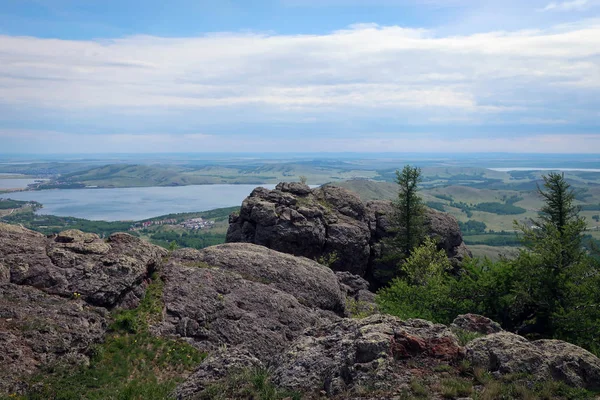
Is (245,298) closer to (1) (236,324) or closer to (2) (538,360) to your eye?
(1) (236,324)

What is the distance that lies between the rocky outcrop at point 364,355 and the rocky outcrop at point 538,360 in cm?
106

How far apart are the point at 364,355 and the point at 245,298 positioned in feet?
54.3

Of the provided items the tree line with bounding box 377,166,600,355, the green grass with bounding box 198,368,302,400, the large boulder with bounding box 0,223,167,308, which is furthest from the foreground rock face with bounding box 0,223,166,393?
the tree line with bounding box 377,166,600,355

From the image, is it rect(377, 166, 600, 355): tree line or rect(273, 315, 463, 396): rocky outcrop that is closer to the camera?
rect(273, 315, 463, 396): rocky outcrop

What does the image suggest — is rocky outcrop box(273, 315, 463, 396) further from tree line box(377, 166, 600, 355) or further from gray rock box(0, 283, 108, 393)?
tree line box(377, 166, 600, 355)

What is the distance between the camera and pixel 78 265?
91.2 feet

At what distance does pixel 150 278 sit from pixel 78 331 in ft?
28.2

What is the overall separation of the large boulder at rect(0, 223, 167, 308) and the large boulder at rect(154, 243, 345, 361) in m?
2.79

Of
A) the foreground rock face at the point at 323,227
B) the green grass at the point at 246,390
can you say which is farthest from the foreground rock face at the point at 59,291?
the foreground rock face at the point at 323,227

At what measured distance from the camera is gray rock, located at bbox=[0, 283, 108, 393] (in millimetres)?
19547

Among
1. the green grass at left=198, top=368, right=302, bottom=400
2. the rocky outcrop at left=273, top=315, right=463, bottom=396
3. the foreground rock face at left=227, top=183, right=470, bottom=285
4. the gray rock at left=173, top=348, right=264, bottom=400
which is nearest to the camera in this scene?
the green grass at left=198, top=368, right=302, bottom=400

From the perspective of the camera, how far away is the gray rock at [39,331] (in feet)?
64.1

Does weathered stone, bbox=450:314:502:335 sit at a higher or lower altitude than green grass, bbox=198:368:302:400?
lower

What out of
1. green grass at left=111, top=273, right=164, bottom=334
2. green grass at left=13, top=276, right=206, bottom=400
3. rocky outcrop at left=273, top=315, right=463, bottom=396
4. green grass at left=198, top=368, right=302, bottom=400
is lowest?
green grass at left=13, top=276, right=206, bottom=400
